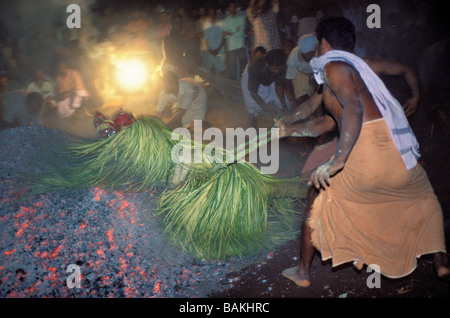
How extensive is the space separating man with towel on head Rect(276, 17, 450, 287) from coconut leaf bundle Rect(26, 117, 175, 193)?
1767 millimetres

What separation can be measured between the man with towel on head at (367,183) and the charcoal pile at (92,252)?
2.81ft

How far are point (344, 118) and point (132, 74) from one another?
536cm

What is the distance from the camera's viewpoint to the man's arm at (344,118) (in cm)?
189

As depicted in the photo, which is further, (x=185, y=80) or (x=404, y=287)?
(x=185, y=80)

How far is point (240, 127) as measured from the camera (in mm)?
6031

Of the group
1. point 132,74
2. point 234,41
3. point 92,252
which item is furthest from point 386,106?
point 132,74

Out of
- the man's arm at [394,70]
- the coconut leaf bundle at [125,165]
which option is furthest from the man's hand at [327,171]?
the coconut leaf bundle at [125,165]

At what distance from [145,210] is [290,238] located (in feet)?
4.44

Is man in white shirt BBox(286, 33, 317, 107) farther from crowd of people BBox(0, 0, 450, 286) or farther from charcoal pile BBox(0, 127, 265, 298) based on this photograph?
charcoal pile BBox(0, 127, 265, 298)

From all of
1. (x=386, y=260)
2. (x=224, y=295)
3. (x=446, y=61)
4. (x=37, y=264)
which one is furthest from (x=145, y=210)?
(x=446, y=61)

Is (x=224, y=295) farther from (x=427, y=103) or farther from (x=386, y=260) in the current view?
(x=427, y=103)

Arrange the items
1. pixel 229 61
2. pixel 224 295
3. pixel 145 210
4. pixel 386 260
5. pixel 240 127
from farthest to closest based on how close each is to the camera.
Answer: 1. pixel 229 61
2. pixel 240 127
3. pixel 145 210
4. pixel 224 295
5. pixel 386 260

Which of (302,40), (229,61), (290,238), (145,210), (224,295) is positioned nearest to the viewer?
(224,295)

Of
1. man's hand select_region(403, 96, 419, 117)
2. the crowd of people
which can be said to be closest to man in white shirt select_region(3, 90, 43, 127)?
the crowd of people
